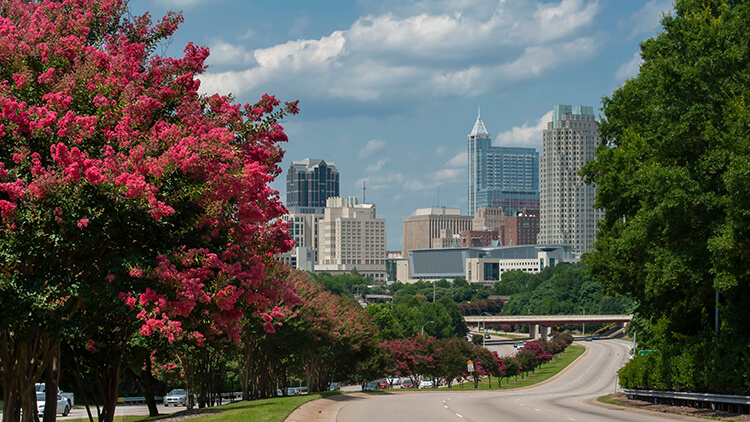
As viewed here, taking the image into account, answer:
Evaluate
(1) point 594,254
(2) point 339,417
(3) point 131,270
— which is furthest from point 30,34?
(1) point 594,254

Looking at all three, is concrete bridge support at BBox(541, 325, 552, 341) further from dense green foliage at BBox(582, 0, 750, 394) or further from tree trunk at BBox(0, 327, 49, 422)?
tree trunk at BBox(0, 327, 49, 422)

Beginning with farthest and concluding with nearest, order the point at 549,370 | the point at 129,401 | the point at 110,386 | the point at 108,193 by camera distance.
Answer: the point at 549,370
the point at 129,401
the point at 110,386
the point at 108,193

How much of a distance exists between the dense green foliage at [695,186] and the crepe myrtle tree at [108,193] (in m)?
13.7

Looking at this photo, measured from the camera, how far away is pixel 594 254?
34812 mm

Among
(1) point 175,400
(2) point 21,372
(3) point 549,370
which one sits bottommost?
(3) point 549,370

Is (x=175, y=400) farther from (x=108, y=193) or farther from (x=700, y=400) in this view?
(x=108, y=193)

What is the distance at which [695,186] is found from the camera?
2362 cm

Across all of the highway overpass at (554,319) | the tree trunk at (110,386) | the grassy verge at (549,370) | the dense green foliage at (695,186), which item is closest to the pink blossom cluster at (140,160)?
the tree trunk at (110,386)

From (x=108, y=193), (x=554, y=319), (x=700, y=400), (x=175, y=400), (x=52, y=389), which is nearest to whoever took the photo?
(x=108, y=193)

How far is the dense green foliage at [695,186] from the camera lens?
22.5 m

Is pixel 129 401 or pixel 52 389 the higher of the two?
pixel 52 389

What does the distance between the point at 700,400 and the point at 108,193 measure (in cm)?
2409

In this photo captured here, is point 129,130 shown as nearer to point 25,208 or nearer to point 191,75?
point 25,208

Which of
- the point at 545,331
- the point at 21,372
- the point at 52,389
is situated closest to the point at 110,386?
the point at 52,389
